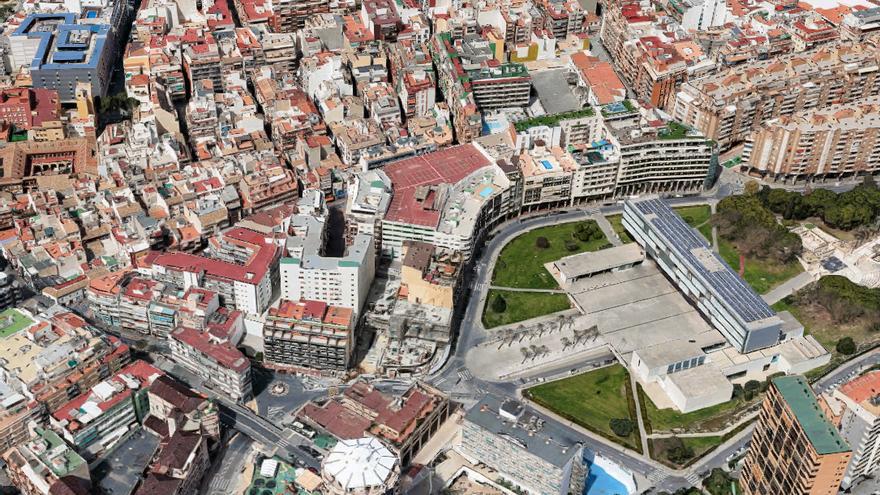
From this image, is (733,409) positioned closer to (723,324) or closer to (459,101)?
(723,324)

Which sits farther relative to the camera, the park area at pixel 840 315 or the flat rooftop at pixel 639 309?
the park area at pixel 840 315

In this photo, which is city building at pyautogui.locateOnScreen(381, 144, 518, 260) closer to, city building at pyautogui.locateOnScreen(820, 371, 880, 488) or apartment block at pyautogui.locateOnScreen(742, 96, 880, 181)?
apartment block at pyautogui.locateOnScreen(742, 96, 880, 181)

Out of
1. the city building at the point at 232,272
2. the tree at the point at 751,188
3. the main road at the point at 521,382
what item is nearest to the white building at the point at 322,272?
the city building at the point at 232,272

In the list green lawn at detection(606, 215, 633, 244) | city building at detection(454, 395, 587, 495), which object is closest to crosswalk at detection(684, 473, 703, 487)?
city building at detection(454, 395, 587, 495)

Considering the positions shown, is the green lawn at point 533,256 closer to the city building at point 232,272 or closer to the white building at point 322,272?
the white building at point 322,272

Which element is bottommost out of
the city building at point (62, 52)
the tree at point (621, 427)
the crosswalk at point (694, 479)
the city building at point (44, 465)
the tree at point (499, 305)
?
the crosswalk at point (694, 479)

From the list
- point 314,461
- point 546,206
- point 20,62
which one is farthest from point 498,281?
point 20,62
